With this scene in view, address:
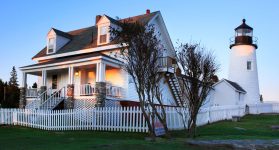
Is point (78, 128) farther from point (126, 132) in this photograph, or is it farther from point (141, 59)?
point (141, 59)

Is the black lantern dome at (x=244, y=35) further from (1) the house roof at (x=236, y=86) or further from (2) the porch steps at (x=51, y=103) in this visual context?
(2) the porch steps at (x=51, y=103)

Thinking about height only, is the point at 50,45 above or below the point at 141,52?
above

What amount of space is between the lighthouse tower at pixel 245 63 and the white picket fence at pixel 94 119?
654 inches

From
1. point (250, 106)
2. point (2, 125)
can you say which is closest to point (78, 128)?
point (2, 125)

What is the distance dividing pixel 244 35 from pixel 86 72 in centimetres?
2107

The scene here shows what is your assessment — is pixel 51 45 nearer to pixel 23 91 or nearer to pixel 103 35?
pixel 23 91

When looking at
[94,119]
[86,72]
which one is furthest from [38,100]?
[94,119]

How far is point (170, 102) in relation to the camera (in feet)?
95.4

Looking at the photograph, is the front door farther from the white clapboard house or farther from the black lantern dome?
the black lantern dome

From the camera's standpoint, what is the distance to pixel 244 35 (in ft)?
134

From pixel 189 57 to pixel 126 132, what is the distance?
564 cm

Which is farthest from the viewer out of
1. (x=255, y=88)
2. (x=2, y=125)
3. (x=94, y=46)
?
(x=255, y=88)

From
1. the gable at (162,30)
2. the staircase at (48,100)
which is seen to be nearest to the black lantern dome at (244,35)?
the gable at (162,30)

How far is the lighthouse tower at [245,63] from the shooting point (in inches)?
1572
